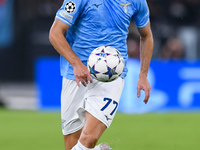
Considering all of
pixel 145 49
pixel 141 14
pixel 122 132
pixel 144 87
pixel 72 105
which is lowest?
pixel 122 132

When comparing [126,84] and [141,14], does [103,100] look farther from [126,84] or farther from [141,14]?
[126,84]

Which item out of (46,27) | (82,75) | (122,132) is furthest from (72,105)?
(46,27)

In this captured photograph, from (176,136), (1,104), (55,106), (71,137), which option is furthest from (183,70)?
(71,137)

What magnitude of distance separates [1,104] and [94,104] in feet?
33.6

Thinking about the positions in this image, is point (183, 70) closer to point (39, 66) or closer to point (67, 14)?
point (39, 66)

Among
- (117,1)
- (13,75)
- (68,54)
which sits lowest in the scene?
(13,75)

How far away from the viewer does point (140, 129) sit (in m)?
11.0

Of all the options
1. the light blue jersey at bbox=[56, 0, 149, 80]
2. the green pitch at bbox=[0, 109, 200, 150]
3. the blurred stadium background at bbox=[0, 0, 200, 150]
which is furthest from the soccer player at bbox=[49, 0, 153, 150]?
the blurred stadium background at bbox=[0, 0, 200, 150]

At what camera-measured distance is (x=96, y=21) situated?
590 cm

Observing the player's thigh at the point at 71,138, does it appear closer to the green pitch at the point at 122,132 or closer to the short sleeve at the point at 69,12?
the short sleeve at the point at 69,12

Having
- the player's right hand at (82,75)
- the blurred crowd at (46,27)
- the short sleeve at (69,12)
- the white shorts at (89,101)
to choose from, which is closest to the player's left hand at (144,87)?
the white shorts at (89,101)

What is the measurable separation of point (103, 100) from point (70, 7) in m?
0.99

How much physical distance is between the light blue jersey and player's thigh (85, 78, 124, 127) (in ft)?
1.02

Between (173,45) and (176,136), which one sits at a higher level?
(176,136)
